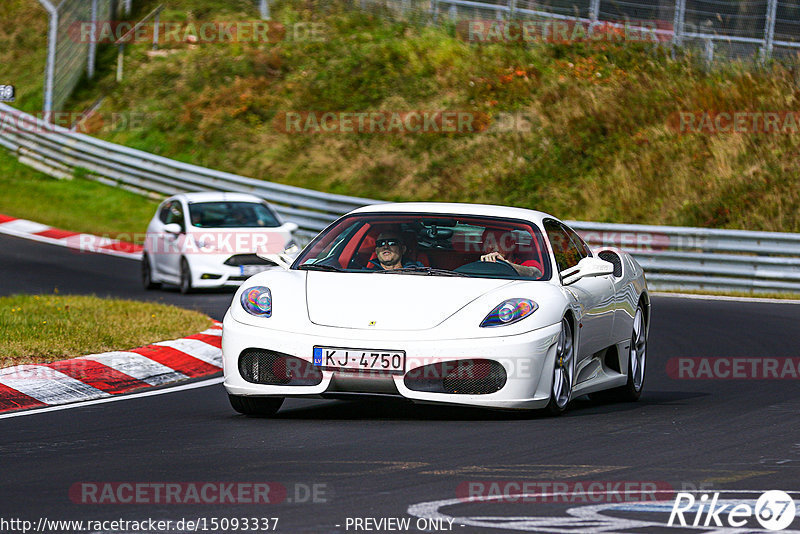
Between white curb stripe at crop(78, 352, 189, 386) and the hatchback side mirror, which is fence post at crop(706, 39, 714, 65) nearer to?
the hatchback side mirror

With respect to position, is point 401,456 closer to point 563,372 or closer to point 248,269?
point 563,372

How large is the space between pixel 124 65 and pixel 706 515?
111 feet

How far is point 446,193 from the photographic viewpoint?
29.2m

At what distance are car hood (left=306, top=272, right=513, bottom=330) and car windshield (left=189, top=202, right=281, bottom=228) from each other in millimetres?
11936

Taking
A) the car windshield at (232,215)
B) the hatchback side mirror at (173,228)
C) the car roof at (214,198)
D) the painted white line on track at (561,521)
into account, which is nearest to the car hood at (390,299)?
the painted white line on track at (561,521)

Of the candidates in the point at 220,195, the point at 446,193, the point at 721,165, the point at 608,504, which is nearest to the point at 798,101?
the point at 721,165

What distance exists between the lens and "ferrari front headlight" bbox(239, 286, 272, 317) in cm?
834

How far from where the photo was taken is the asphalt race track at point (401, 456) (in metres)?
5.47

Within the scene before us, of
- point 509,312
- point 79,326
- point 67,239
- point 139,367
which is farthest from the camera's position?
point 67,239

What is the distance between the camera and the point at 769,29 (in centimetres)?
2905

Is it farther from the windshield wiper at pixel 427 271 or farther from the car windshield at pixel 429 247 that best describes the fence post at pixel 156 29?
the windshield wiper at pixel 427 271

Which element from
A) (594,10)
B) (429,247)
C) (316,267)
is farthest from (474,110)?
(316,267)

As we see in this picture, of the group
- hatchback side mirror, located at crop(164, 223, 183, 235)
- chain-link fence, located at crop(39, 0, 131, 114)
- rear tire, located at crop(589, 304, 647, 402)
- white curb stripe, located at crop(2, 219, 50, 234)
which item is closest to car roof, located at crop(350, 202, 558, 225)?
rear tire, located at crop(589, 304, 647, 402)

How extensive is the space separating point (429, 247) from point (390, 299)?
113cm
